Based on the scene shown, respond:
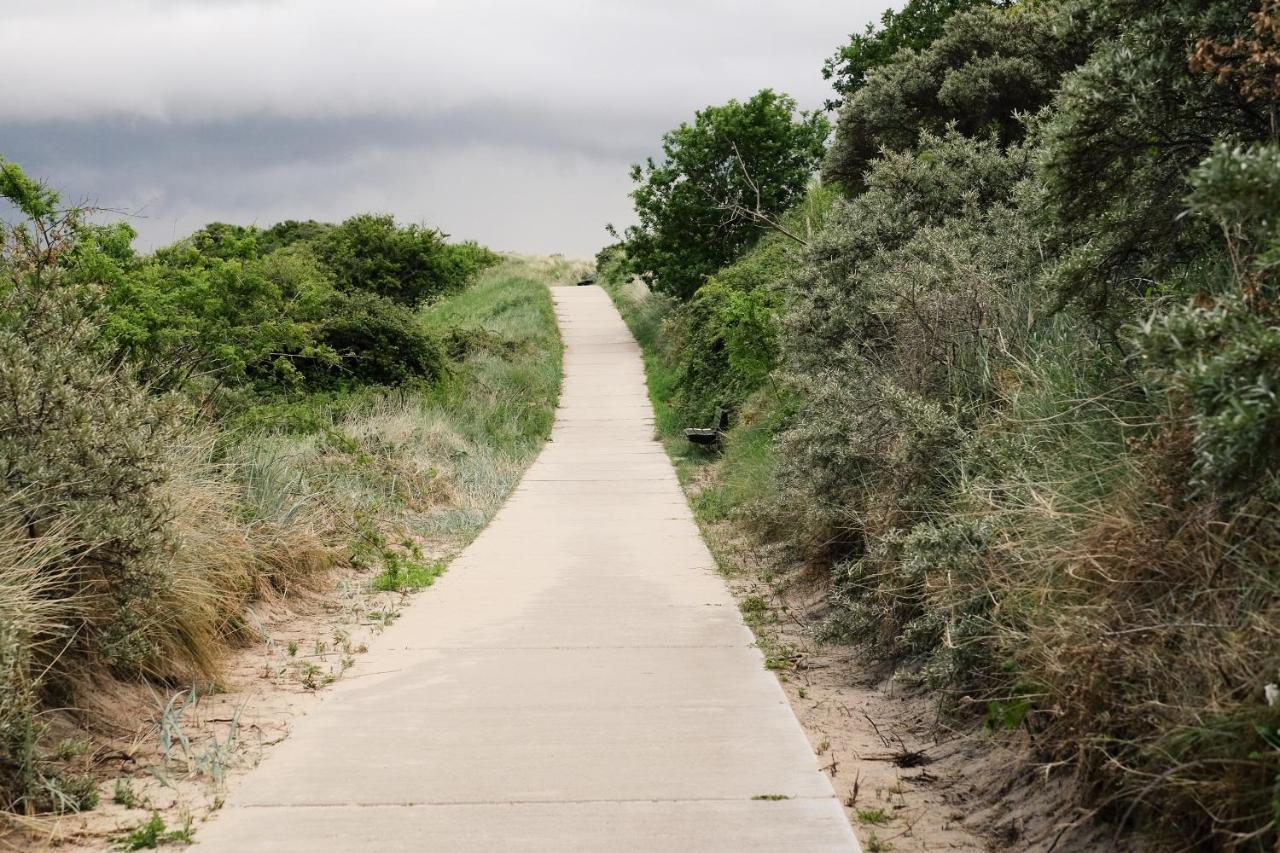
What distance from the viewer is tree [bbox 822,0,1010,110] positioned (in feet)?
94.0

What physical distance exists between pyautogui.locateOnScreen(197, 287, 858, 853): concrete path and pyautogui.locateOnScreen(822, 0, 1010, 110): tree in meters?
21.8

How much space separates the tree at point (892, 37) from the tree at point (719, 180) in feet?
6.96

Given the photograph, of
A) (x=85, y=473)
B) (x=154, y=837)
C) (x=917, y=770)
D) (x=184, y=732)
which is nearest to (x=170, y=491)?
(x=85, y=473)

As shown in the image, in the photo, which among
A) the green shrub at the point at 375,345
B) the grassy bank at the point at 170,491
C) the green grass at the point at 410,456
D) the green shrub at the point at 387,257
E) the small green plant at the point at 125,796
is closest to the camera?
the small green plant at the point at 125,796

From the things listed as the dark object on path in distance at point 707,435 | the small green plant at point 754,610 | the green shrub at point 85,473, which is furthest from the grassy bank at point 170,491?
the small green plant at point 754,610

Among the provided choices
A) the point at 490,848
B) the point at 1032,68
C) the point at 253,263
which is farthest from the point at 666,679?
the point at 1032,68

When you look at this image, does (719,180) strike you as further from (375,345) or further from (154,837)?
(154,837)

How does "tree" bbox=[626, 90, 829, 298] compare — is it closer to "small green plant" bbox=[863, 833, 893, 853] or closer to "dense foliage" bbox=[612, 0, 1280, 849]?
"dense foliage" bbox=[612, 0, 1280, 849]

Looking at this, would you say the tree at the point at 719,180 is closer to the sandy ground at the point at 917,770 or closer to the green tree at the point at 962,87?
the green tree at the point at 962,87

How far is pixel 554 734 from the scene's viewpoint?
583cm

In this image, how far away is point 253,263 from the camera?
15.2m

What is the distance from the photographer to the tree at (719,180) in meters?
27.3

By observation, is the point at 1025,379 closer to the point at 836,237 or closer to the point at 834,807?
the point at 834,807

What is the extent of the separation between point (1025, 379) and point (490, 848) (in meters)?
4.20
